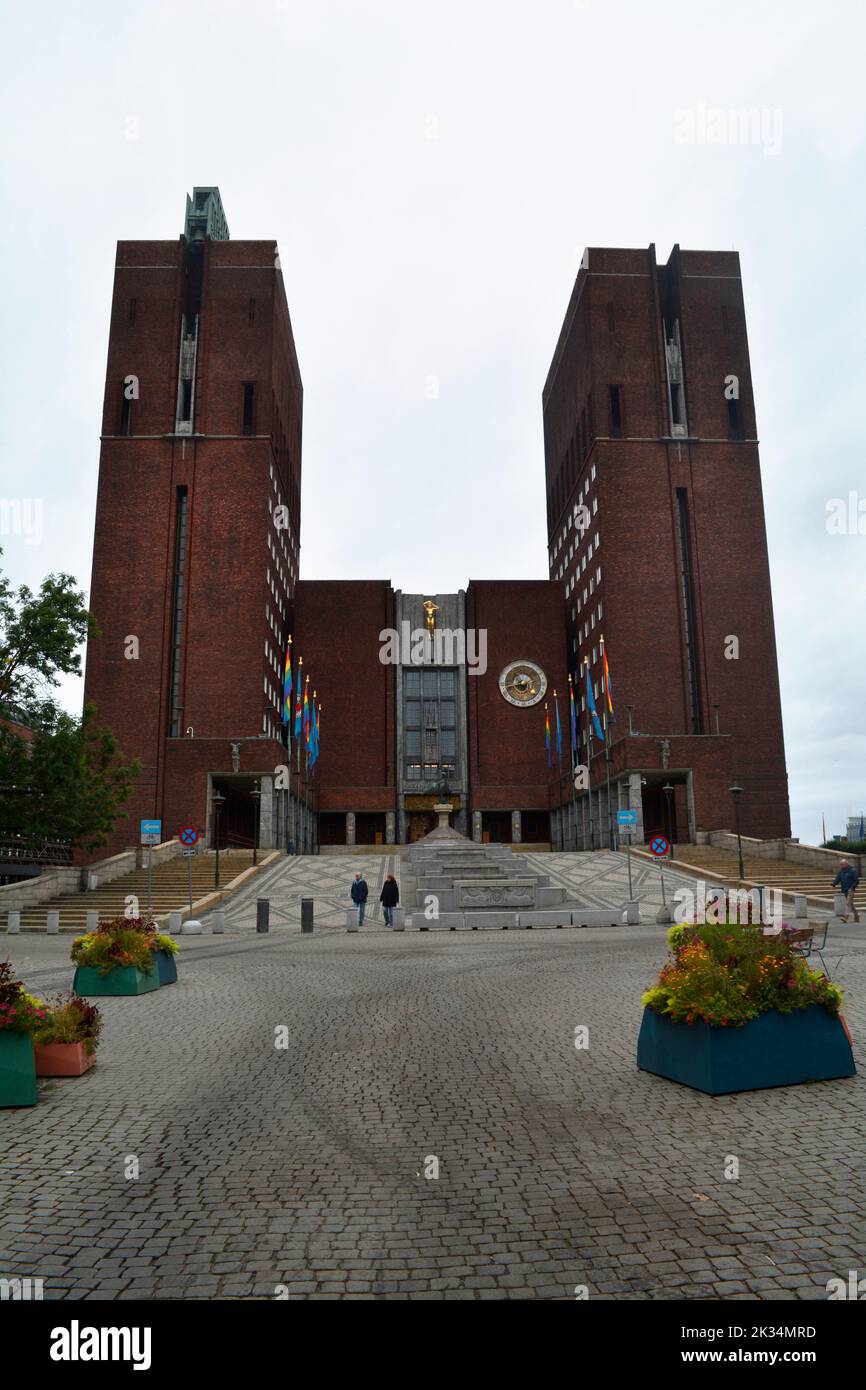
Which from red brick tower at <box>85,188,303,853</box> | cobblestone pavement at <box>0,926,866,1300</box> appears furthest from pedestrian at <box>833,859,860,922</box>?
red brick tower at <box>85,188,303,853</box>

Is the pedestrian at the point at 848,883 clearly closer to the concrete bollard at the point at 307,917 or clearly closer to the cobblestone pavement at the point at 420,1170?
the concrete bollard at the point at 307,917

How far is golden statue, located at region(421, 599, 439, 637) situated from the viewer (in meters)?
70.1

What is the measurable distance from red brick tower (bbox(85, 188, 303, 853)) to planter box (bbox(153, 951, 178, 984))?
35968mm

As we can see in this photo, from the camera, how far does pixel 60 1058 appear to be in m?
8.17

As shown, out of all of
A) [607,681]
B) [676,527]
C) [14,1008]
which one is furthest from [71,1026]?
[676,527]

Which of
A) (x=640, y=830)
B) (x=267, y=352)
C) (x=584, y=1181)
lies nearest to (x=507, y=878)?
(x=640, y=830)

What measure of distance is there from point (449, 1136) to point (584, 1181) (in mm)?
1190

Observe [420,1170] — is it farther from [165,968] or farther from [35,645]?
[35,645]

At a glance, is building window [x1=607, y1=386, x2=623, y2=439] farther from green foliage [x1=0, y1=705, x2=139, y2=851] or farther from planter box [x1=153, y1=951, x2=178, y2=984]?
planter box [x1=153, y1=951, x2=178, y2=984]

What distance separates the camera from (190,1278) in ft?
13.5

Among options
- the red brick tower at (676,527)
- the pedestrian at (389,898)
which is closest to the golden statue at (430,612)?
the red brick tower at (676,527)

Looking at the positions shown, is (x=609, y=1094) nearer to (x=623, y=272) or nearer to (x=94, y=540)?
(x=94, y=540)

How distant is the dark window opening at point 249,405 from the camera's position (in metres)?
59.4

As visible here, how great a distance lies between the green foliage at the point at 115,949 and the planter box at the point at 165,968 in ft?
1.59
